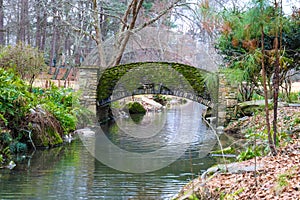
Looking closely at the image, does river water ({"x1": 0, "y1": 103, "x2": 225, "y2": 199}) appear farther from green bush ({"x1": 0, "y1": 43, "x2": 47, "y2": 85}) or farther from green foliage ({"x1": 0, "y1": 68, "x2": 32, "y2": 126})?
green bush ({"x1": 0, "y1": 43, "x2": 47, "y2": 85})

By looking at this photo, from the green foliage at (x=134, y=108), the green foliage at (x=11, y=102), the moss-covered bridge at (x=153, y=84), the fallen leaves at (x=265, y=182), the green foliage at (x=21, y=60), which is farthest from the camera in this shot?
the green foliage at (x=134, y=108)

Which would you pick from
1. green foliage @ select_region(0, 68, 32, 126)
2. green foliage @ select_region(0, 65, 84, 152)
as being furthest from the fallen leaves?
green foliage @ select_region(0, 68, 32, 126)

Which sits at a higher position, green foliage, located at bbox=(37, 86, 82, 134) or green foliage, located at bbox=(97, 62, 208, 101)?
green foliage, located at bbox=(97, 62, 208, 101)

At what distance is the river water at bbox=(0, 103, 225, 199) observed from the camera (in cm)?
573

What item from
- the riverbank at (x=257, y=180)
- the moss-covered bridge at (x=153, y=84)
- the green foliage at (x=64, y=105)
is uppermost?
the moss-covered bridge at (x=153, y=84)

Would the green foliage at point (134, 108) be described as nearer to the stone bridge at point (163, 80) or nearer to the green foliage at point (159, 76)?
the stone bridge at point (163, 80)

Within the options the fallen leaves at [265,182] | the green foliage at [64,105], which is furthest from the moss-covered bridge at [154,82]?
the fallen leaves at [265,182]

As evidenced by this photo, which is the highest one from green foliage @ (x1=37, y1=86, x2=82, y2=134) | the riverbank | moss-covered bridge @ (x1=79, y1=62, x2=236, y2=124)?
moss-covered bridge @ (x1=79, y1=62, x2=236, y2=124)

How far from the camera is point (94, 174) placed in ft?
22.6

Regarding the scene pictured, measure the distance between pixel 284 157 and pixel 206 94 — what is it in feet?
27.6

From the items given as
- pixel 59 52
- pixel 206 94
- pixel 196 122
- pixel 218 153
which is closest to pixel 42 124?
pixel 218 153

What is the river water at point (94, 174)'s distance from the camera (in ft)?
18.8

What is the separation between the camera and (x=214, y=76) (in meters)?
6.62

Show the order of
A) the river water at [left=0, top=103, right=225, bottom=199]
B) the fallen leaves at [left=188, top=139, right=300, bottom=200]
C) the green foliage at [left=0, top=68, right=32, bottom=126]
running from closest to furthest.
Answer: the fallen leaves at [left=188, top=139, right=300, bottom=200] < the river water at [left=0, top=103, right=225, bottom=199] < the green foliage at [left=0, top=68, right=32, bottom=126]
